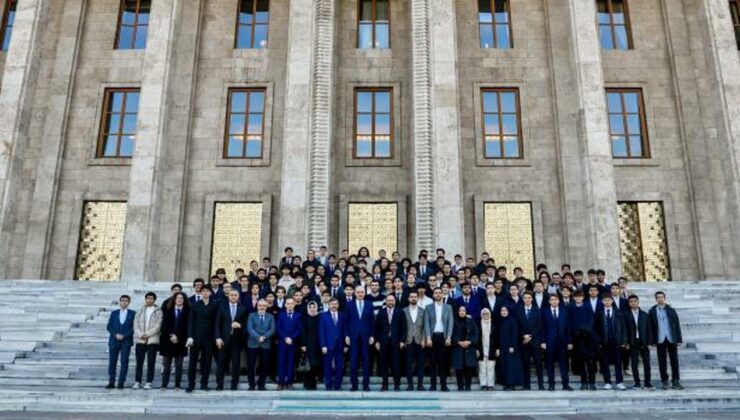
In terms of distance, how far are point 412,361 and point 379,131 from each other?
11928mm

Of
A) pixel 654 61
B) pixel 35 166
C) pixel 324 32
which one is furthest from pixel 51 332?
pixel 654 61

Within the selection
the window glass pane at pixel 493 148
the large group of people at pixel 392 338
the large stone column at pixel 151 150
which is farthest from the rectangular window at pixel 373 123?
the large group of people at pixel 392 338

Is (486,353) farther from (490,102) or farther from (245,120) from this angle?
(245,120)

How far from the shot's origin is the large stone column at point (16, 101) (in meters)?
18.2

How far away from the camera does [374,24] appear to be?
21391 mm

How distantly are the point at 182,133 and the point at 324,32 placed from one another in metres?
6.35

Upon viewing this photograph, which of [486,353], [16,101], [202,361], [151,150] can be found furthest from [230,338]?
[16,101]

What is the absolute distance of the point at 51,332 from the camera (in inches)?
459

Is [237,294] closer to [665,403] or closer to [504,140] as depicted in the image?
[665,403]

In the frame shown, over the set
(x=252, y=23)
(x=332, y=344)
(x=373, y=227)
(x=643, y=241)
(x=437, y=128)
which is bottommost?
(x=332, y=344)

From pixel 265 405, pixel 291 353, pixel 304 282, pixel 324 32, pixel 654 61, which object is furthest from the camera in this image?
pixel 654 61

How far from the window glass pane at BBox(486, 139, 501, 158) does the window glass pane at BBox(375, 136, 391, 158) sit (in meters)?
3.64

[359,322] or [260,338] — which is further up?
[359,322]

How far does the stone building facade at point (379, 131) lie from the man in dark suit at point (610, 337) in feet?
23.8
